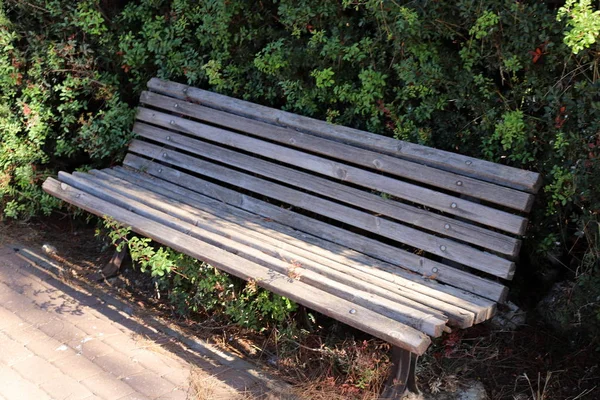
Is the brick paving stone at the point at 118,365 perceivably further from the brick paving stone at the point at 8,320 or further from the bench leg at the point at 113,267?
the bench leg at the point at 113,267

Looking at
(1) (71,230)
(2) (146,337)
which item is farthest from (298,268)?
(1) (71,230)

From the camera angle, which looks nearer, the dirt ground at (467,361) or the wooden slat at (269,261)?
the wooden slat at (269,261)

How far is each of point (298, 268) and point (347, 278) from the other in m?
0.24

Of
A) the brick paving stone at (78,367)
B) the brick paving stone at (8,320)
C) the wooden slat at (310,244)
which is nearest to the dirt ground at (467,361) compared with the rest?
the wooden slat at (310,244)

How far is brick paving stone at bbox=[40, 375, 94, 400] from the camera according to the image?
3.41 m

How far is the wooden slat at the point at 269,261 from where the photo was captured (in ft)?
10.2

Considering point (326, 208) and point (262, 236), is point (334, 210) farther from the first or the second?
point (262, 236)

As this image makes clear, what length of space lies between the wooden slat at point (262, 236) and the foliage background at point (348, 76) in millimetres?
601

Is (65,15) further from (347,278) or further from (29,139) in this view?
(347,278)

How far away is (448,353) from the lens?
3.71 metres

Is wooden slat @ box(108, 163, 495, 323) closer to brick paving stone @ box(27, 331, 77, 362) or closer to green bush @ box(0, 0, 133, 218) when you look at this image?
green bush @ box(0, 0, 133, 218)

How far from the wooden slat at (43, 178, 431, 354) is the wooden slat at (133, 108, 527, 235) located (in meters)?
0.76

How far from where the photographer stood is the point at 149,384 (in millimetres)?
3559

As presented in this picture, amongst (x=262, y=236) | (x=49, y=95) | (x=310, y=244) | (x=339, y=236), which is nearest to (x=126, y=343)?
(x=262, y=236)
